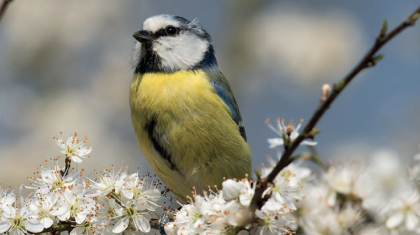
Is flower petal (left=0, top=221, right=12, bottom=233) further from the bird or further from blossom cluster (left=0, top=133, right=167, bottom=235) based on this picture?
the bird

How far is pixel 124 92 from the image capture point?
5.44 m

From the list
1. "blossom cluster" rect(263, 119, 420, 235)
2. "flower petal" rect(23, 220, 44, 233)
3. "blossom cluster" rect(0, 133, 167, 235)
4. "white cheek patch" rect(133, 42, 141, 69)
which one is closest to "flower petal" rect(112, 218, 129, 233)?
"blossom cluster" rect(0, 133, 167, 235)

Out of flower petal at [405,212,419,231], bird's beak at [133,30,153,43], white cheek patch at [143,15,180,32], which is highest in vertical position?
white cheek patch at [143,15,180,32]

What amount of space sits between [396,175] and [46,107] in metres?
4.17

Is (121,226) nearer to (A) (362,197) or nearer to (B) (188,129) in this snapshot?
(B) (188,129)

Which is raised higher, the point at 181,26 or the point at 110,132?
the point at 181,26

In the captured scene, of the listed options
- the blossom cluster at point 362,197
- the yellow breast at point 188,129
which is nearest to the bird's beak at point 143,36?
the yellow breast at point 188,129

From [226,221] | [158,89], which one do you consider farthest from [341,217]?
[158,89]

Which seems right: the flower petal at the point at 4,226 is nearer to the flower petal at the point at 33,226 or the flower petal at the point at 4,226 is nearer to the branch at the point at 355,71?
the flower petal at the point at 33,226

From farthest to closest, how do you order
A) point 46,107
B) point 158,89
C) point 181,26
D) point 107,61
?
point 107,61 → point 46,107 → point 181,26 → point 158,89

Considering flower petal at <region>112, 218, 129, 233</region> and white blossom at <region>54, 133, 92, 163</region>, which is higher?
white blossom at <region>54, 133, 92, 163</region>

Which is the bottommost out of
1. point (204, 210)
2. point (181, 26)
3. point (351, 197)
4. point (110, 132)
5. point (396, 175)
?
point (110, 132)

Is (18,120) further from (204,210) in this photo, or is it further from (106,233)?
(204,210)

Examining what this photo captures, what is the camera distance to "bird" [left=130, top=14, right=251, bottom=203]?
9.64 feet
